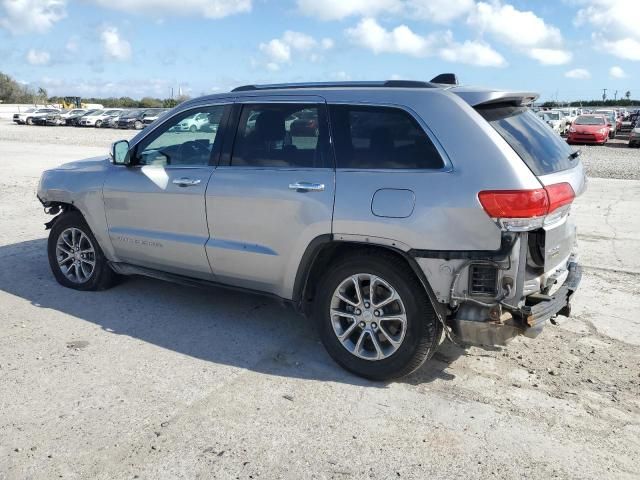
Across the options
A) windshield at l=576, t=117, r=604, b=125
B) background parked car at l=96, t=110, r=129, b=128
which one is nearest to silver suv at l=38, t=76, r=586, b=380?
windshield at l=576, t=117, r=604, b=125

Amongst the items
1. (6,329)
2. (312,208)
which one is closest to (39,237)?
(6,329)

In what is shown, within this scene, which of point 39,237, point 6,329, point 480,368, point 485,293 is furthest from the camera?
point 39,237

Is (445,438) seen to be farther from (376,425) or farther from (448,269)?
(448,269)

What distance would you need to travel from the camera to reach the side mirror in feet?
17.4

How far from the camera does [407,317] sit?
3.94 meters

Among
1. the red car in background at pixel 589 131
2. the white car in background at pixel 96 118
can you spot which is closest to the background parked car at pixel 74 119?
the white car in background at pixel 96 118

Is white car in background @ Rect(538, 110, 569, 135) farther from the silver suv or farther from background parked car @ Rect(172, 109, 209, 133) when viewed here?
the silver suv

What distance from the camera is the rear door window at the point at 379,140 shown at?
3893mm

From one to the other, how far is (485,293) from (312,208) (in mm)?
1279

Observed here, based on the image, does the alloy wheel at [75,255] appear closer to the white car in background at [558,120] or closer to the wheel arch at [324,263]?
the wheel arch at [324,263]

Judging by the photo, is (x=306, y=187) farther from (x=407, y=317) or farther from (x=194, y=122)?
(x=194, y=122)

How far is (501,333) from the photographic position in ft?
12.3

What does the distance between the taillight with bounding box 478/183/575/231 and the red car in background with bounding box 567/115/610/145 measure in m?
28.2

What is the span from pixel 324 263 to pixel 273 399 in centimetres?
102
